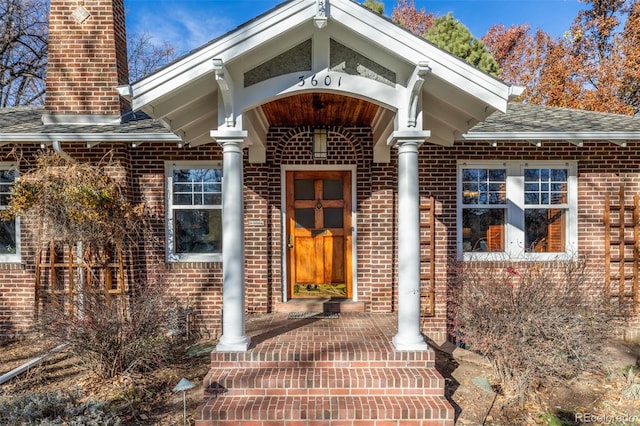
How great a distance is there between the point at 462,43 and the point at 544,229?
458 inches

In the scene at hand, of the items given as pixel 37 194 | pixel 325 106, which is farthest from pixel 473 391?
pixel 37 194

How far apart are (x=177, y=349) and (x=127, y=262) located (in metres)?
1.58

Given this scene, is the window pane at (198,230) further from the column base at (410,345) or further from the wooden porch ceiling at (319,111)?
the column base at (410,345)

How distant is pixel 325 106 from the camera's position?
5.14 m

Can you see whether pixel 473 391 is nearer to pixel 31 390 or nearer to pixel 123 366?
pixel 123 366

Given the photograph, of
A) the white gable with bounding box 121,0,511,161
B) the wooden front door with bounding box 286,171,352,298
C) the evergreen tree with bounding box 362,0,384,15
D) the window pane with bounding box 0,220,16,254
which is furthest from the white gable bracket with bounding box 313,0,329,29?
the evergreen tree with bounding box 362,0,384,15

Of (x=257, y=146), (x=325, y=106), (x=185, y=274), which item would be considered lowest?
(x=185, y=274)

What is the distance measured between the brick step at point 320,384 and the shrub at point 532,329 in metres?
0.95

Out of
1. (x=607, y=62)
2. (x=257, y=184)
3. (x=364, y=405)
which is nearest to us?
(x=364, y=405)

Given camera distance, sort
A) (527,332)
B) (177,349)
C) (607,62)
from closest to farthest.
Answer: (527,332) < (177,349) < (607,62)

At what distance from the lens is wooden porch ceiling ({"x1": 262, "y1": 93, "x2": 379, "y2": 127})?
15.9 feet

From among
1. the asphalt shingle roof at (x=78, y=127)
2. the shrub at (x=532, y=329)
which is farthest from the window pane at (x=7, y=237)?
the shrub at (x=532, y=329)

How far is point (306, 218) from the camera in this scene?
632cm

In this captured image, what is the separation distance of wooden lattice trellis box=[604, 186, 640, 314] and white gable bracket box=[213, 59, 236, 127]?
6.02 m
